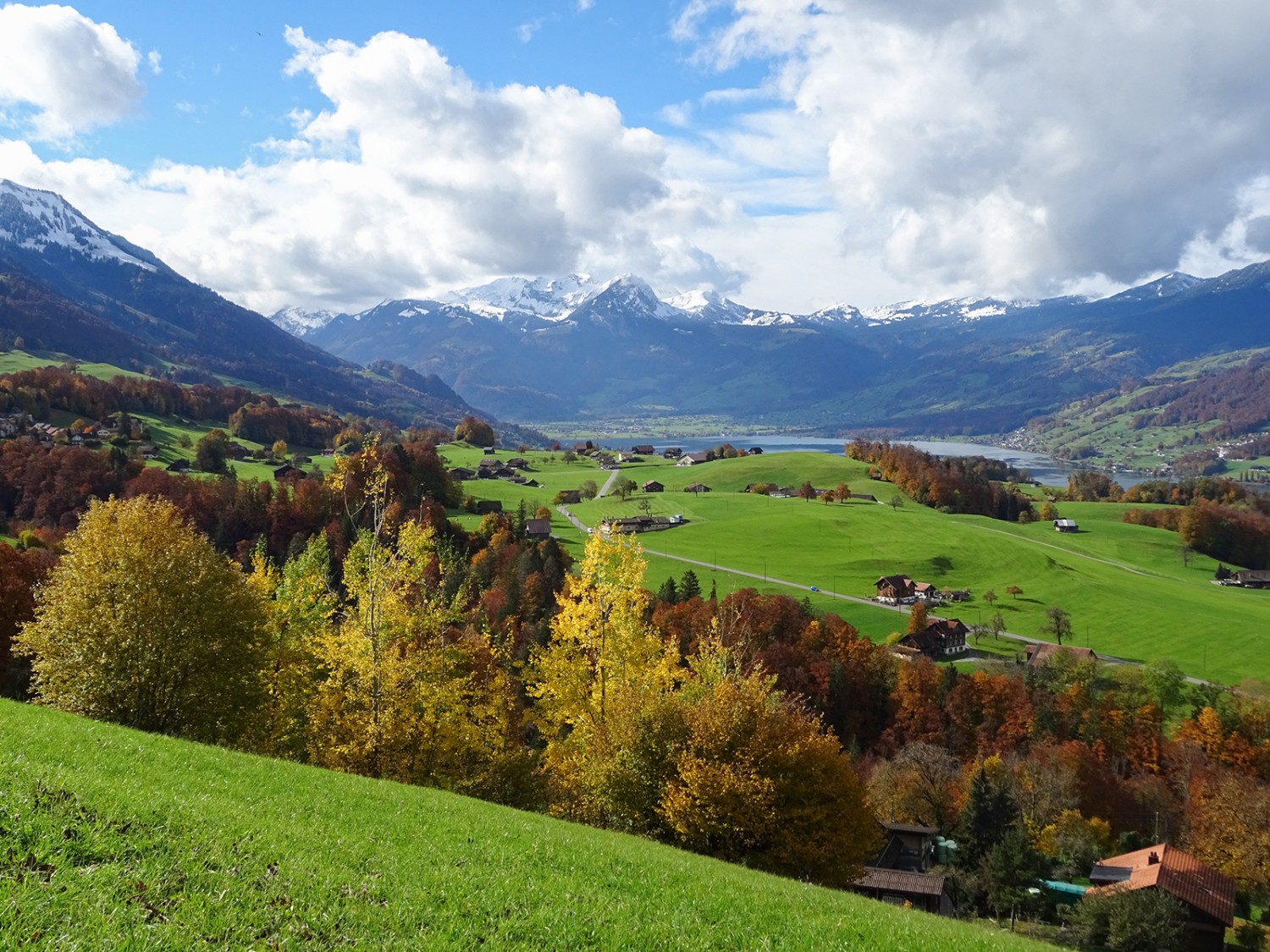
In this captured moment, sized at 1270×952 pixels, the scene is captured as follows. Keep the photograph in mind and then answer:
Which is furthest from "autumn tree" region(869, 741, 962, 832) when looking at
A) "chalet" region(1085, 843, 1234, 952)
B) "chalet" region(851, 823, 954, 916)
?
"chalet" region(1085, 843, 1234, 952)

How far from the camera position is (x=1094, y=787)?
69750 mm

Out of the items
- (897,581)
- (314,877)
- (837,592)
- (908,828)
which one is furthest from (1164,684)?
(314,877)

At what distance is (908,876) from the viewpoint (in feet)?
160

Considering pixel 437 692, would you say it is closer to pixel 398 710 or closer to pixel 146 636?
pixel 398 710

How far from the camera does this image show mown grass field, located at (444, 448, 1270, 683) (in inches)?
3750

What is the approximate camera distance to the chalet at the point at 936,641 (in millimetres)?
90125

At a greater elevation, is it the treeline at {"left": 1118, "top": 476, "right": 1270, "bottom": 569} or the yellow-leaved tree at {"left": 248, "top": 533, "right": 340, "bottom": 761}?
the treeline at {"left": 1118, "top": 476, "right": 1270, "bottom": 569}

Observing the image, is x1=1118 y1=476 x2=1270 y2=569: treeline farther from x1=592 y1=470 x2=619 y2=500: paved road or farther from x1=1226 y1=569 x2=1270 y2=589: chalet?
x1=592 y1=470 x2=619 y2=500: paved road

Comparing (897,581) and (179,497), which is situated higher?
(179,497)

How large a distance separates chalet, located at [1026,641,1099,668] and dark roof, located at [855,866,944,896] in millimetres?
43121

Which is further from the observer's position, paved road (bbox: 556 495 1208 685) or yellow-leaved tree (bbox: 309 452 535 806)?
paved road (bbox: 556 495 1208 685)

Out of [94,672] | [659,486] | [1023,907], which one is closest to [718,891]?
[94,672]

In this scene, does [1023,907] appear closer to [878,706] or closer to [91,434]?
[878,706]

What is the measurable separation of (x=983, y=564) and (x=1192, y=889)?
263 feet
